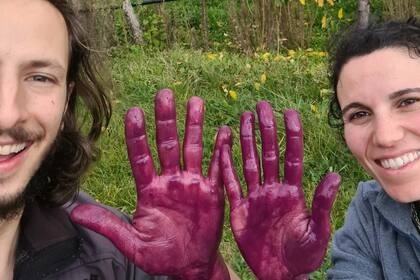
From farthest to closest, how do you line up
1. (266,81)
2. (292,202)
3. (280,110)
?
1. (266,81)
2. (280,110)
3. (292,202)

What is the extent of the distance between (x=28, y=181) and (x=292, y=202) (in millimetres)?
699

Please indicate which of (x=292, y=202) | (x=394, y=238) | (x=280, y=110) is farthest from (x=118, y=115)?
(x=292, y=202)

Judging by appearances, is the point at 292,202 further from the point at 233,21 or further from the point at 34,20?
the point at 233,21

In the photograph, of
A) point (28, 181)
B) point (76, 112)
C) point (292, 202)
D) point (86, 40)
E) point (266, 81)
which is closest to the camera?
point (292, 202)

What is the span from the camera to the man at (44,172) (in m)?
1.50

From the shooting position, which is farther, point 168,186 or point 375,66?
point 375,66

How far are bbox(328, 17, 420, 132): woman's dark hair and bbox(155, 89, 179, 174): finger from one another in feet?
2.25

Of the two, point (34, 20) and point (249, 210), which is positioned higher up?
point (34, 20)

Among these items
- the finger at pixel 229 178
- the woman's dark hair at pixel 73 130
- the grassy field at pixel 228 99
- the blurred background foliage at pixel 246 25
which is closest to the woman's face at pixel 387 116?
the finger at pixel 229 178

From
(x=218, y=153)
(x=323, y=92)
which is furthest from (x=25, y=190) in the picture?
(x=323, y=92)

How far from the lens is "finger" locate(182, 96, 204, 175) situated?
1533 millimetres

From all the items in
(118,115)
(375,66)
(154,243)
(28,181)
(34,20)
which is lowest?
(118,115)

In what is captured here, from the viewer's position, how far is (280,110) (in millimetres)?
4008

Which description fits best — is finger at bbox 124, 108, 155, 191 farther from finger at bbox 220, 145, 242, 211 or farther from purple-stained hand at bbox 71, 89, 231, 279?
finger at bbox 220, 145, 242, 211
